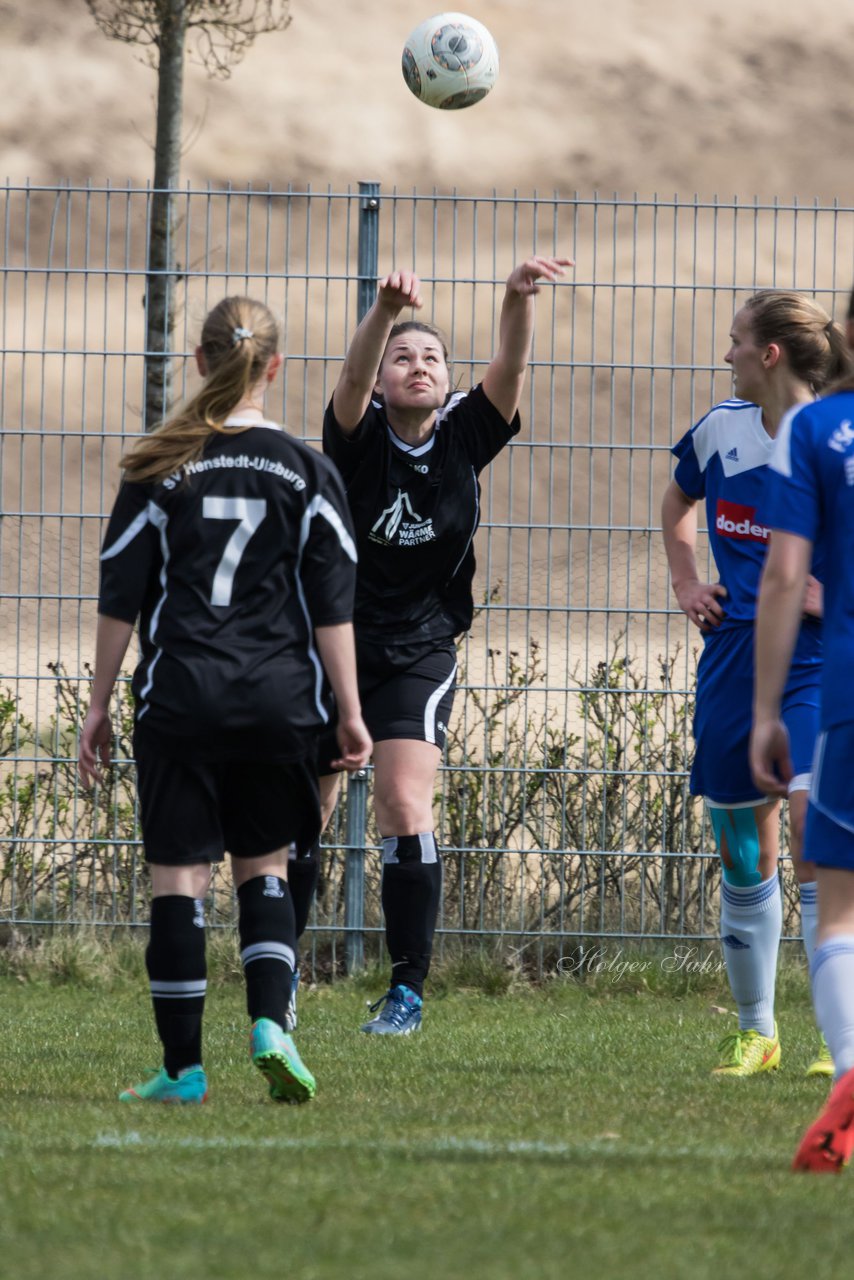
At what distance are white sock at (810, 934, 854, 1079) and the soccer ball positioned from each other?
4318 millimetres

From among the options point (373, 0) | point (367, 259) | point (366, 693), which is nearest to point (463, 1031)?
point (366, 693)

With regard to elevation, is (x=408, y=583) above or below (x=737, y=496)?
below

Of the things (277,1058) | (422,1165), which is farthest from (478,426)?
(422,1165)

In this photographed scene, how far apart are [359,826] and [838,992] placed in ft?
12.8

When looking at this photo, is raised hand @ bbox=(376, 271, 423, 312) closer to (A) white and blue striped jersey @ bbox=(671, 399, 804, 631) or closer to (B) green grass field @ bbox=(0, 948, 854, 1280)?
(A) white and blue striped jersey @ bbox=(671, 399, 804, 631)

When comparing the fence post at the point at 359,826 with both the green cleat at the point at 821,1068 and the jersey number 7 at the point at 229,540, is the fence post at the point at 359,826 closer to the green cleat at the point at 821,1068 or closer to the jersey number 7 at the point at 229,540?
the green cleat at the point at 821,1068

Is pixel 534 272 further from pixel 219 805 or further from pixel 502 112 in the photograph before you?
pixel 502 112

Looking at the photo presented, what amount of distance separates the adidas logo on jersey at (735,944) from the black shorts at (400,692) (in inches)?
45.9

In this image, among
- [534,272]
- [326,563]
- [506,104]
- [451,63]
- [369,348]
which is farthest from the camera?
[506,104]

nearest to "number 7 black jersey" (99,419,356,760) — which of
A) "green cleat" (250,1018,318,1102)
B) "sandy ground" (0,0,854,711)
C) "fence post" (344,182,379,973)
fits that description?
"green cleat" (250,1018,318,1102)

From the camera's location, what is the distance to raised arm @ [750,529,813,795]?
3.41 m

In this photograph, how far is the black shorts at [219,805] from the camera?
407cm

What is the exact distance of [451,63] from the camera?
682 cm

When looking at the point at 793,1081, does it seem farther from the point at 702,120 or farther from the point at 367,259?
the point at 702,120
